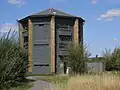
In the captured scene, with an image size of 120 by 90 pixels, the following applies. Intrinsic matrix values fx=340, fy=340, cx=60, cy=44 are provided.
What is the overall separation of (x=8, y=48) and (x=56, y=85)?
638 cm

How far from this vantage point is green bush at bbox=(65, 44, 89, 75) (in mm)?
49281

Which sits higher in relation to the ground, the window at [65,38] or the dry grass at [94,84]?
the window at [65,38]

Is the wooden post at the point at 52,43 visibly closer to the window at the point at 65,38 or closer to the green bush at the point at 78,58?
the window at the point at 65,38

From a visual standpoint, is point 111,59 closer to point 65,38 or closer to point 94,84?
point 65,38

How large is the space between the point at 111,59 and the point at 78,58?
29350 millimetres

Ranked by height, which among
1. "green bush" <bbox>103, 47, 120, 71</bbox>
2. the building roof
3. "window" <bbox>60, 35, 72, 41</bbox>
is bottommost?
"green bush" <bbox>103, 47, 120, 71</bbox>

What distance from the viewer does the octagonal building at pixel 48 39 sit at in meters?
87.4

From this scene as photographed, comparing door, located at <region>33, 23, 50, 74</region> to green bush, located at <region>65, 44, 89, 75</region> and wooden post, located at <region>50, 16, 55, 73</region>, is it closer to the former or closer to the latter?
wooden post, located at <region>50, 16, 55, 73</region>

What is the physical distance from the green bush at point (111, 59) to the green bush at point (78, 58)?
79.8 feet

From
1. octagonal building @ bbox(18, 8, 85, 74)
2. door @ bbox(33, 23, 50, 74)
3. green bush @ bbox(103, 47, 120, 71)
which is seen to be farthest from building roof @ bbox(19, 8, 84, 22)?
green bush @ bbox(103, 47, 120, 71)

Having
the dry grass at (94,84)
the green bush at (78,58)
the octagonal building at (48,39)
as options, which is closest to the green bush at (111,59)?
the octagonal building at (48,39)

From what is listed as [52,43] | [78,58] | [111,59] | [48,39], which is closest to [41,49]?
[48,39]

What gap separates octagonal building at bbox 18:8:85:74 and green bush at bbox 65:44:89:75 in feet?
113

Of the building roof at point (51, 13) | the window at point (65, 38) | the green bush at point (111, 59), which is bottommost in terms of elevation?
the green bush at point (111, 59)
